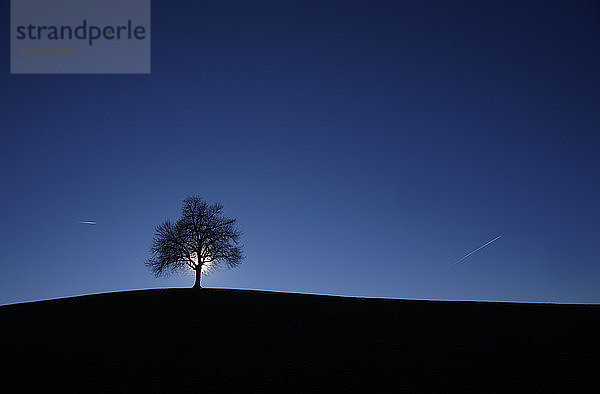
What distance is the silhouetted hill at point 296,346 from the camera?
14.3 metres

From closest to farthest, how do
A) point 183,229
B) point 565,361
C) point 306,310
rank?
point 565,361
point 306,310
point 183,229

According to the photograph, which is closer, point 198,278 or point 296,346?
point 296,346

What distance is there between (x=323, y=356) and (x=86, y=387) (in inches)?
394

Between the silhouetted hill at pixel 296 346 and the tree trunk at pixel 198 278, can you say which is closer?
the silhouetted hill at pixel 296 346

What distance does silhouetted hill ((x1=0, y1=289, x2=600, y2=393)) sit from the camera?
1429cm

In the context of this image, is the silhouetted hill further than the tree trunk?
No

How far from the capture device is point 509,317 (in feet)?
76.6

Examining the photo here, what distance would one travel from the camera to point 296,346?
60.9 ft

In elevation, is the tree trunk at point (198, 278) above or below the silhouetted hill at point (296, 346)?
above

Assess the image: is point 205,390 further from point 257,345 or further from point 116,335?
point 116,335

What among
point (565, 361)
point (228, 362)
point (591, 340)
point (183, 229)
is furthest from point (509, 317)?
point (183, 229)

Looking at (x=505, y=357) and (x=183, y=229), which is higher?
(x=183, y=229)

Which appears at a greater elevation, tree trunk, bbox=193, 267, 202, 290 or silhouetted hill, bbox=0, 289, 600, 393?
tree trunk, bbox=193, 267, 202, 290

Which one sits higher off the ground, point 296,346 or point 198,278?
point 198,278
